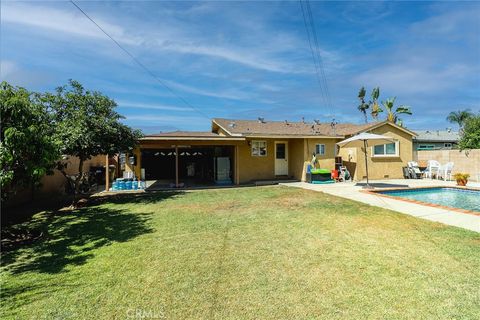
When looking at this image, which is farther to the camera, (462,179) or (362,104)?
(362,104)

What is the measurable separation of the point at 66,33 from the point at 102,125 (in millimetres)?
3348

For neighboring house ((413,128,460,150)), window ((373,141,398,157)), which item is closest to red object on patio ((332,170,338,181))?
window ((373,141,398,157))

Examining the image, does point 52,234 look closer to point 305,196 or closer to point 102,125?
point 102,125

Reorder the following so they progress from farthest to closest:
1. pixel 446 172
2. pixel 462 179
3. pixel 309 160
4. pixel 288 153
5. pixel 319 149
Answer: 1. pixel 288 153
2. pixel 319 149
3. pixel 309 160
4. pixel 446 172
5. pixel 462 179

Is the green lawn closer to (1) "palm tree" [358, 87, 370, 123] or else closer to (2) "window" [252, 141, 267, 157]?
(2) "window" [252, 141, 267, 157]

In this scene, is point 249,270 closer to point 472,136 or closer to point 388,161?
point 388,161

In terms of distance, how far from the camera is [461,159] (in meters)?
15.6

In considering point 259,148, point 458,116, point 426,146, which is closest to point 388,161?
point 259,148

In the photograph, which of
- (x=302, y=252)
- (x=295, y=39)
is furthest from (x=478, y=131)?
(x=302, y=252)

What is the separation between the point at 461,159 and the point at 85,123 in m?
20.5

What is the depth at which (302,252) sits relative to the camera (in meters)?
4.41

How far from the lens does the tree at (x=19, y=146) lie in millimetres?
4719
